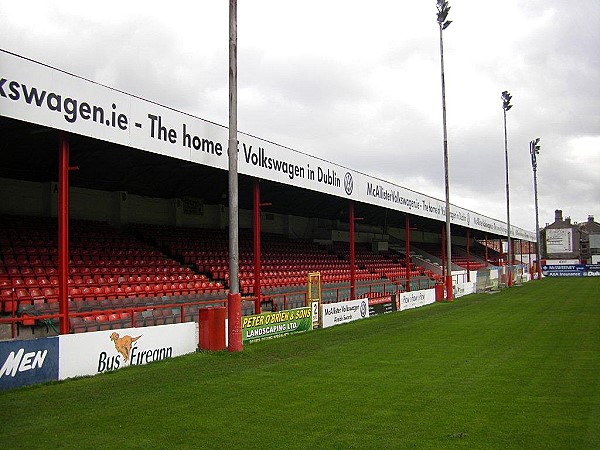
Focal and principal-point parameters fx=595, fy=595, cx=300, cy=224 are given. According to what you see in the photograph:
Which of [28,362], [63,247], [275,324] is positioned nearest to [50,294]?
[63,247]

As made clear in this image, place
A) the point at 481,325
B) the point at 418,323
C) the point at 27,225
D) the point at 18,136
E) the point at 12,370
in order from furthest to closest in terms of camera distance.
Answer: the point at 418,323 < the point at 481,325 < the point at 27,225 < the point at 18,136 < the point at 12,370

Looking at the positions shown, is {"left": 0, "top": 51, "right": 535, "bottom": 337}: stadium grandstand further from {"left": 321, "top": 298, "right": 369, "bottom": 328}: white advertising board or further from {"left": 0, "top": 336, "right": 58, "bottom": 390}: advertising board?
{"left": 321, "top": 298, "right": 369, "bottom": 328}: white advertising board

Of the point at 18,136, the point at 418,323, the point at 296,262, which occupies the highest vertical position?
the point at 18,136

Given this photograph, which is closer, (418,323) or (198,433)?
(198,433)

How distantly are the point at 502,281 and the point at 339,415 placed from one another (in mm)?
44450

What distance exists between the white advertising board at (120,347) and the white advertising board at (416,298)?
1618cm

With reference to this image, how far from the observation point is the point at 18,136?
13.7 metres

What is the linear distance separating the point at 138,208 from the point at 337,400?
56.7 feet

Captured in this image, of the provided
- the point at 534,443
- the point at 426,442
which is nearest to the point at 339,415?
the point at 426,442

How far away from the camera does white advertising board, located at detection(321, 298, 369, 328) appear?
70.0 ft

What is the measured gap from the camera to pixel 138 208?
80.5 ft

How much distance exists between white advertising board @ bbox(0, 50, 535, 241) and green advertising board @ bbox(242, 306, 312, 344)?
4273 millimetres

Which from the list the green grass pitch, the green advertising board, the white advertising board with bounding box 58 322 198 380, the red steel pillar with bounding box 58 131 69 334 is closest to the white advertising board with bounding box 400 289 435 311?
the green advertising board

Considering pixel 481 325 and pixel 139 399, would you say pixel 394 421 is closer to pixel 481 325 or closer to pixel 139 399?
pixel 139 399
